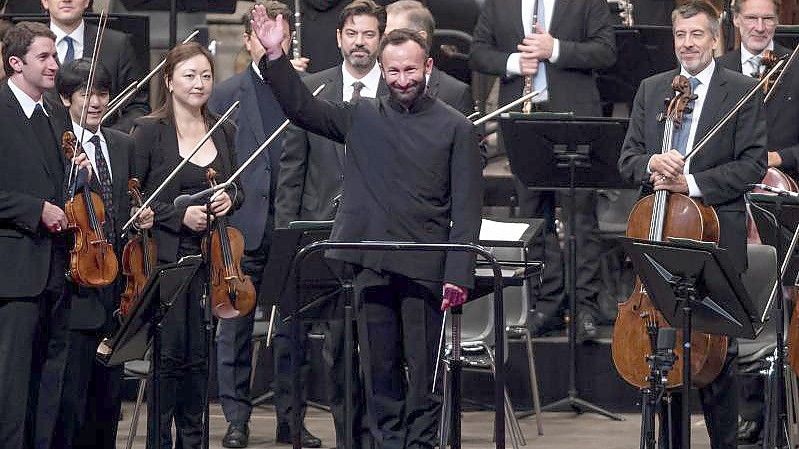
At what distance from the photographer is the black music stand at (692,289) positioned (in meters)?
5.36

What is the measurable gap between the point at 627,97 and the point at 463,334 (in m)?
1.77

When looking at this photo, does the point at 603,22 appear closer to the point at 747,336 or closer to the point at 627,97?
the point at 627,97

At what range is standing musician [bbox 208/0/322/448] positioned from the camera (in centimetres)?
714

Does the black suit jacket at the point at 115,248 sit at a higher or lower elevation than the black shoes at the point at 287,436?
higher

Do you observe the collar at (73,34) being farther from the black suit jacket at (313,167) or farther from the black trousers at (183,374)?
the black trousers at (183,374)

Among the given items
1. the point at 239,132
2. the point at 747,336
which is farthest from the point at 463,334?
the point at 747,336

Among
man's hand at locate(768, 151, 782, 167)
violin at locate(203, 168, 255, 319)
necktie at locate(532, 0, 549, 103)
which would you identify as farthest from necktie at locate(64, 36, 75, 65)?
→ man's hand at locate(768, 151, 782, 167)

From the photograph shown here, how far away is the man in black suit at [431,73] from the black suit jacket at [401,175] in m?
1.01

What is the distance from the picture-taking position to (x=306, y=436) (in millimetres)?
7117

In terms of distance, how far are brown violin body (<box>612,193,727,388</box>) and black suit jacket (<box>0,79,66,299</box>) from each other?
6.71ft

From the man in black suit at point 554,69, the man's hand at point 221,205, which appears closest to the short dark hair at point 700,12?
the man in black suit at point 554,69

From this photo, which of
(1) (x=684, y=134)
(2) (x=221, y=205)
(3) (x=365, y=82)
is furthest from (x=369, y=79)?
(1) (x=684, y=134)

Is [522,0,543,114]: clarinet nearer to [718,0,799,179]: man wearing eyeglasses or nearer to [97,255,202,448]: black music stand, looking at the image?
[718,0,799,179]: man wearing eyeglasses

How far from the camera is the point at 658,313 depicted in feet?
19.6
